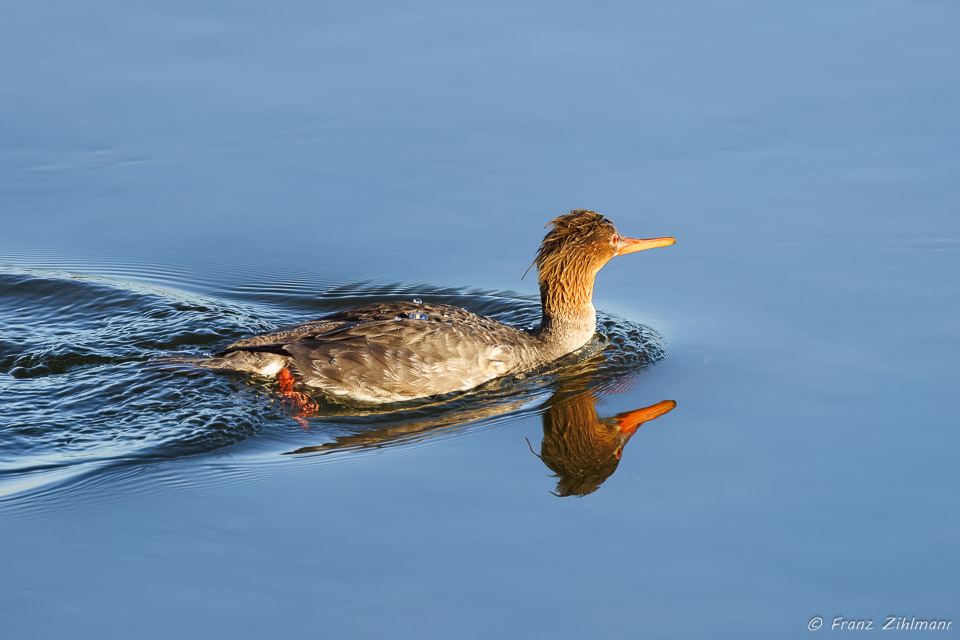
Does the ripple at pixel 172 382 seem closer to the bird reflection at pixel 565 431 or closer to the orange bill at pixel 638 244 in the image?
the bird reflection at pixel 565 431

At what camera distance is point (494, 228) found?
12.7 meters

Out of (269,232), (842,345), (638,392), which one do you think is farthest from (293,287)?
(842,345)

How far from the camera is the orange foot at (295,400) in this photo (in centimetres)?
981

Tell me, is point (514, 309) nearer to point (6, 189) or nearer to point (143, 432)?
point (143, 432)

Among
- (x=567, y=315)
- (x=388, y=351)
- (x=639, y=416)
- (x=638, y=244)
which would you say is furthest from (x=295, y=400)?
(x=638, y=244)

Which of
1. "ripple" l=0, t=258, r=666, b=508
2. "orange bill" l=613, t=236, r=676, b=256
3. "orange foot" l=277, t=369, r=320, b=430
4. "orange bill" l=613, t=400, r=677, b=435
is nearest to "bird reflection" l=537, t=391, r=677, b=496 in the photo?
"orange bill" l=613, t=400, r=677, b=435

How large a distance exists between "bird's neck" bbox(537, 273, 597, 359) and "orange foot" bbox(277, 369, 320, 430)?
230cm

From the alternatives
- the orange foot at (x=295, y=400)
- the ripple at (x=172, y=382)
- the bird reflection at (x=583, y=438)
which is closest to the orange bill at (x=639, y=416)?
the bird reflection at (x=583, y=438)

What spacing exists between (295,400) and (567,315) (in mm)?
2709

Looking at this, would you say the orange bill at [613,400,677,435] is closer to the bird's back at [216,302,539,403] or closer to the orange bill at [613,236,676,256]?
Answer: the bird's back at [216,302,539,403]

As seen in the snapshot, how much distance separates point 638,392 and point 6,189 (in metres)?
7.50

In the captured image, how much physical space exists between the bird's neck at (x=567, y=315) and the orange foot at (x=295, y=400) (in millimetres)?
2301

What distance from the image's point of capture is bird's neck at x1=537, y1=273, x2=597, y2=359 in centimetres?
1106

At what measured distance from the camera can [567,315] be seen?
11133 mm
